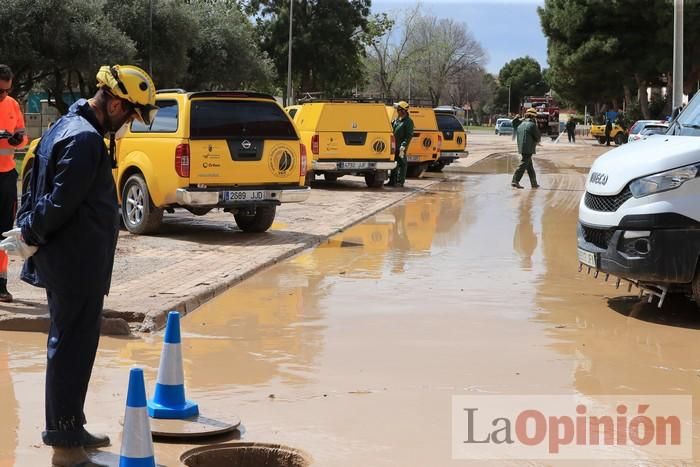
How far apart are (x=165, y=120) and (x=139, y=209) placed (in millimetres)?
1263

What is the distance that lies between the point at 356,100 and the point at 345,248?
33.7 feet

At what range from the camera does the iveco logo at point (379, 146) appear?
23062 millimetres

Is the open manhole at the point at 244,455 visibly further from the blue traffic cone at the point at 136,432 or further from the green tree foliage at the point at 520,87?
the green tree foliage at the point at 520,87

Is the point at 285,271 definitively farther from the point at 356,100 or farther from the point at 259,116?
the point at 356,100

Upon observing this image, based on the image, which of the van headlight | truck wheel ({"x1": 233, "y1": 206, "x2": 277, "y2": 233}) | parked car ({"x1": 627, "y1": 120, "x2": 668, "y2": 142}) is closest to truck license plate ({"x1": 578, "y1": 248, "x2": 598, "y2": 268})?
the van headlight

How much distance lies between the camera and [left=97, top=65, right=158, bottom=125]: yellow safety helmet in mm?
4980

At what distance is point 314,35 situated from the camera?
62.4 m

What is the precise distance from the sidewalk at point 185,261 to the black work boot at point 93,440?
110 inches

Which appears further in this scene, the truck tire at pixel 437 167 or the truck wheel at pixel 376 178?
the truck tire at pixel 437 167

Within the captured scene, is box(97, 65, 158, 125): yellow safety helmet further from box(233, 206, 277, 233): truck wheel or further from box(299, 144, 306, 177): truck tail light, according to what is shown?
box(233, 206, 277, 233): truck wheel

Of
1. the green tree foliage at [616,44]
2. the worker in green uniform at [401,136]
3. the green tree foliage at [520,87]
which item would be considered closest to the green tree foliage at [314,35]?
the green tree foliage at [616,44]

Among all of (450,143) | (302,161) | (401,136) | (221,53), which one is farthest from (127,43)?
(302,161)

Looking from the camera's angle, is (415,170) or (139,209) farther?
(415,170)

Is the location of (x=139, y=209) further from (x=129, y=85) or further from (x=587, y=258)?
(x=129, y=85)
